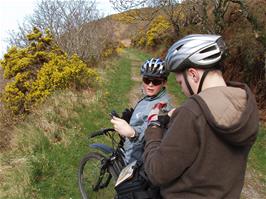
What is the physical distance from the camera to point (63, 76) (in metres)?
11.5

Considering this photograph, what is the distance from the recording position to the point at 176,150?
1.97m

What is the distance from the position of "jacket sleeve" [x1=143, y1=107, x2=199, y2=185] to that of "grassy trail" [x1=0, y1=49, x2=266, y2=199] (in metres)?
3.05

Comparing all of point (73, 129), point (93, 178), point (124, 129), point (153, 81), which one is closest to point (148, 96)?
point (153, 81)

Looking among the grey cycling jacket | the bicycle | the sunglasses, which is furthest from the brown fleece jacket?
the bicycle

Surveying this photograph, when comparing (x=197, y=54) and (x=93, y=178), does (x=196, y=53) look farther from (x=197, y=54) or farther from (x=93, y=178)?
(x=93, y=178)

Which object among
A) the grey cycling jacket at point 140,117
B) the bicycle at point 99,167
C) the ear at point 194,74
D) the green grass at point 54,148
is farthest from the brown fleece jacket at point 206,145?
the green grass at point 54,148

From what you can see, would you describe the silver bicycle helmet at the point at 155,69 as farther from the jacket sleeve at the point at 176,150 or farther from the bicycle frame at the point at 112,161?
the jacket sleeve at the point at 176,150

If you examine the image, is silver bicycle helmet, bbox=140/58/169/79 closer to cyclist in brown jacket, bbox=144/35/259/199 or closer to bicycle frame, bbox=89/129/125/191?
bicycle frame, bbox=89/129/125/191

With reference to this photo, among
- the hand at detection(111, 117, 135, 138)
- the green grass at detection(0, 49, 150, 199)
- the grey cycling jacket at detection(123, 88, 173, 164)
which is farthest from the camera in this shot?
the green grass at detection(0, 49, 150, 199)

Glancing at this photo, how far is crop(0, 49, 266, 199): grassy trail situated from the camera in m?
5.70

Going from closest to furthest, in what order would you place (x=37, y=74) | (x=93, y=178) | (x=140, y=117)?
(x=140, y=117) → (x=93, y=178) → (x=37, y=74)

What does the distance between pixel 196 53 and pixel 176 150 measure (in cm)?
57

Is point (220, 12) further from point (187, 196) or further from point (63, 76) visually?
point (187, 196)

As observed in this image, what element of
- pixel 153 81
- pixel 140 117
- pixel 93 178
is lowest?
pixel 93 178
